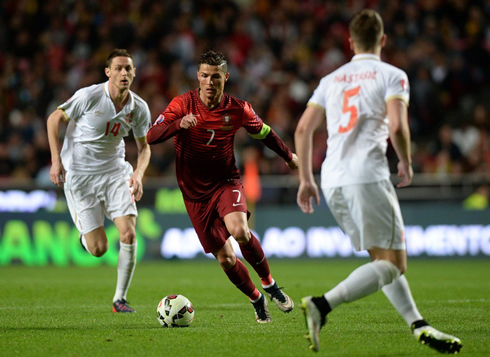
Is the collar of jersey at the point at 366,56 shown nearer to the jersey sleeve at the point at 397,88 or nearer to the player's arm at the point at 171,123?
the jersey sleeve at the point at 397,88

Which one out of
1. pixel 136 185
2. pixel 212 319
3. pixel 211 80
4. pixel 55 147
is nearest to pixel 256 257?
pixel 212 319

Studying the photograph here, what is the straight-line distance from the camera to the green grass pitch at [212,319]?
538 centimetres

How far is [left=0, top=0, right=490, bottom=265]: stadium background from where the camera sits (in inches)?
590

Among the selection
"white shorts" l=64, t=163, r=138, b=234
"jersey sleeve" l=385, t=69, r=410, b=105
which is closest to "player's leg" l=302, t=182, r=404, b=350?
"jersey sleeve" l=385, t=69, r=410, b=105

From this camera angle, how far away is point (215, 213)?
708 centimetres

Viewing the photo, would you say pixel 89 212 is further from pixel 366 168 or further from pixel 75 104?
pixel 366 168

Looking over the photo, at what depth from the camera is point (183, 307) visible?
21.7 feet

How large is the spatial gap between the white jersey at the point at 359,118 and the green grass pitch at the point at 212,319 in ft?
3.87

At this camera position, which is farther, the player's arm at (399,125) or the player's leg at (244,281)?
the player's leg at (244,281)

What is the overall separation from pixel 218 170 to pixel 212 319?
135cm

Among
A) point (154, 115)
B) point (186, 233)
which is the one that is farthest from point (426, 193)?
point (154, 115)

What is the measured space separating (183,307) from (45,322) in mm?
1249

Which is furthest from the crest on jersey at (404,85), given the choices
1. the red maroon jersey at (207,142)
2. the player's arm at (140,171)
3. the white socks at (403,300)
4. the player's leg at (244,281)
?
the player's arm at (140,171)

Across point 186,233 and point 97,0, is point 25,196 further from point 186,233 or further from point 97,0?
point 97,0
